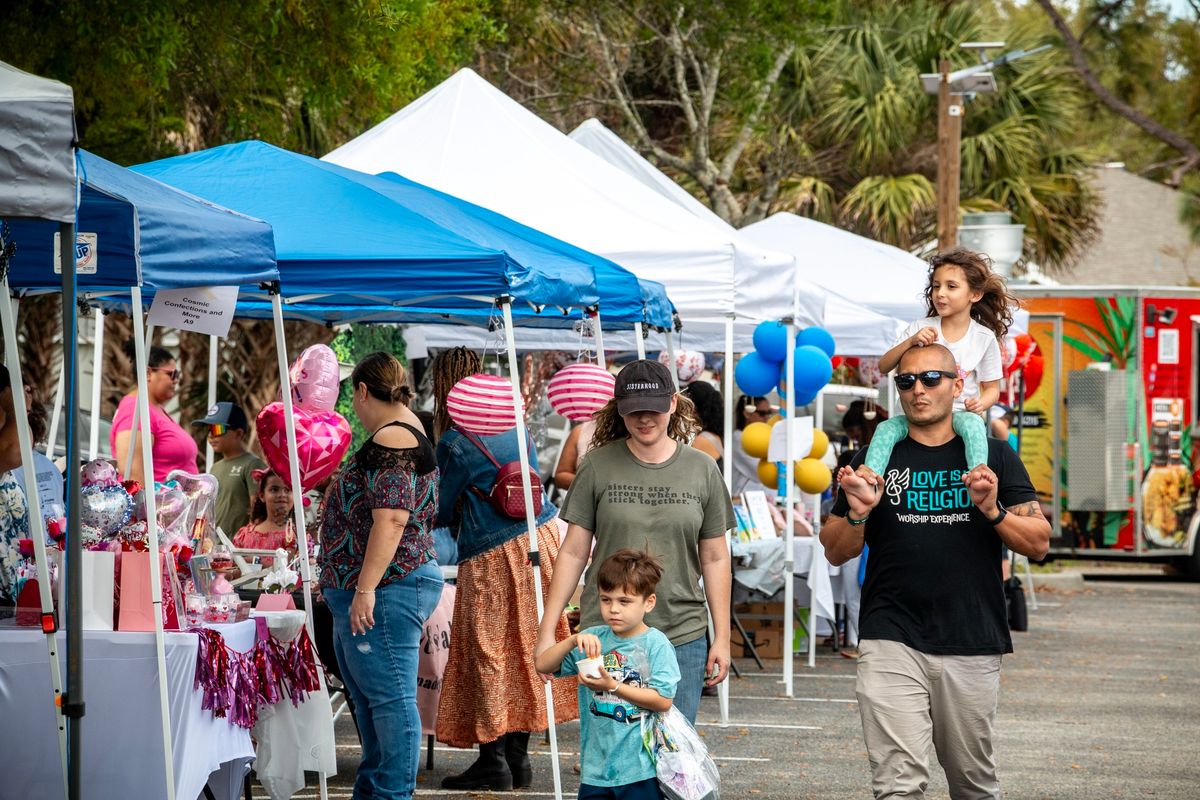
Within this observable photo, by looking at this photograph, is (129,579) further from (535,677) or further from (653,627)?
(535,677)

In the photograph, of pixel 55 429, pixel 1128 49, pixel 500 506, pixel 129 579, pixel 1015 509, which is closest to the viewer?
pixel 1015 509

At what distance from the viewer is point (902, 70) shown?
2739 centimetres

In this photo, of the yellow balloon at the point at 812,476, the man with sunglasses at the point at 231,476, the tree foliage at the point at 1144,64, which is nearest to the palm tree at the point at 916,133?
the tree foliage at the point at 1144,64

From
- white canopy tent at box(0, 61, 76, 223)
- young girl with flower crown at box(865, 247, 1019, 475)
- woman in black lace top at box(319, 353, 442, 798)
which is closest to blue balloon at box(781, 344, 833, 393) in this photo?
young girl with flower crown at box(865, 247, 1019, 475)

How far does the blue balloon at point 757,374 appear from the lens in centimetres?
1112

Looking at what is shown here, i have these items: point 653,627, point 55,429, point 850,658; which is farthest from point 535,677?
point 850,658

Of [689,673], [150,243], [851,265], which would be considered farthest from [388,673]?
[851,265]

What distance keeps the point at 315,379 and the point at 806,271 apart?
8.19 metres

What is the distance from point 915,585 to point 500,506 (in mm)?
2629

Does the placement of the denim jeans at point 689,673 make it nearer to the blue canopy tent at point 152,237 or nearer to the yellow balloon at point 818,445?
the blue canopy tent at point 152,237

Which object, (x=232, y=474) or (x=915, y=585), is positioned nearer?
(x=915, y=585)

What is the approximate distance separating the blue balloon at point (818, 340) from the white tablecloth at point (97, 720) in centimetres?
686

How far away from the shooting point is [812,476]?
11.1 m

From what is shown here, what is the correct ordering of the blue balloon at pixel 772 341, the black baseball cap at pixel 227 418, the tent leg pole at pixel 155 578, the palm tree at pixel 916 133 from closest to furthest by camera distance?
the tent leg pole at pixel 155 578 < the black baseball cap at pixel 227 418 < the blue balloon at pixel 772 341 < the palm tree at pixel 916 133
